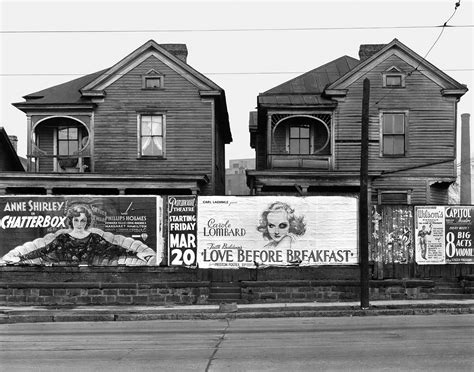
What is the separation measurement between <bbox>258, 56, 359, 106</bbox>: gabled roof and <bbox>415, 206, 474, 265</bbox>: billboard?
31.0ft

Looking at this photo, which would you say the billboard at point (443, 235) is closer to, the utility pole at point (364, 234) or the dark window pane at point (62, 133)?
the utility pole at point (364, 234)

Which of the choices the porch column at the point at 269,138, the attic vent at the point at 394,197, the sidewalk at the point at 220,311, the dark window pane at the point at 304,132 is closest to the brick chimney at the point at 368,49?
the dark window pane at the point at 304,132

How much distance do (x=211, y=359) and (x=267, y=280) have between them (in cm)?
839

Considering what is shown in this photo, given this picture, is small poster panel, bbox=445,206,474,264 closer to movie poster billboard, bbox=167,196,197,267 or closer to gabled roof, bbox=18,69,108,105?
movie poster billboard, bbox=167,196,197,267

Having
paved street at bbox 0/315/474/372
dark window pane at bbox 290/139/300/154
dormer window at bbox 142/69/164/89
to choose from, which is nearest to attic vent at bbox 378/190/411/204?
dark window pane at bbox 290/139/300/154

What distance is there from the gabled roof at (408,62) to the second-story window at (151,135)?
7.36 meters

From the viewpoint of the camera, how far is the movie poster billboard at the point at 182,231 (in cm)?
1714

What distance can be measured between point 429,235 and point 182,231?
23.5ft

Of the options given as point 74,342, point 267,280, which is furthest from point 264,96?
point 74,342

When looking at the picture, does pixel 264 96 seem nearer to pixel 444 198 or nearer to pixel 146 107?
pixel 146 107

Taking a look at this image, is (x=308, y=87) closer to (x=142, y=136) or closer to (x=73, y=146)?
(x=142, y=136)

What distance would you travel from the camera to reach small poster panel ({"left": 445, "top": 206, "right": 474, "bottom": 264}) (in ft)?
57.0

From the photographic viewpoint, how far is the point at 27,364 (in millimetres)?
8719

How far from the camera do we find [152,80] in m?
25.4
